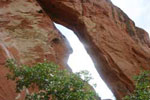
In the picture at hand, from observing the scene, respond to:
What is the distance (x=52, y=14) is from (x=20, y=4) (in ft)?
10.2

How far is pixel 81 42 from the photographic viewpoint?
2147 centimetres

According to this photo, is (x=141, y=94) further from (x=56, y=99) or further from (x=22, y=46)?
(x=22, y=46)

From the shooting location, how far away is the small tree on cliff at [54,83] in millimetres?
10145

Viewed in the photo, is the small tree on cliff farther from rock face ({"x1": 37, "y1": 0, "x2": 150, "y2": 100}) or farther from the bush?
rock face ({"x1": 37, "y1": 0, "x2": 150, "y2": 100})

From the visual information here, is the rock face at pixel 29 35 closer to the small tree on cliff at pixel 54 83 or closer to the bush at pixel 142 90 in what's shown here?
the small tree on cliff at pixel 54 83

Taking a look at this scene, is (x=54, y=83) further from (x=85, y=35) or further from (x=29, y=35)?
(x=85, y=35)

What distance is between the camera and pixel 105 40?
20609 mm

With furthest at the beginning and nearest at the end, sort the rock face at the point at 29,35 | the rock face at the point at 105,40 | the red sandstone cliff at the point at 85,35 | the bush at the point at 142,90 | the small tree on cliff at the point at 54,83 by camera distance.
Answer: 1. the rock face at the point at 105,40
2. the red sandstone cliff at the point at 85,35
3. the rock face at the point at 29,35
4. the bush at the point at 142,90
5. the small tree on cliff at the point at 54,83

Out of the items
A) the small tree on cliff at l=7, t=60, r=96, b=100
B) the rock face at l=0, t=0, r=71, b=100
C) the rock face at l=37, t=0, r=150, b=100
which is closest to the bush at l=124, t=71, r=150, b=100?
the small tree on cliff at l=7, t=60, r=96, b=100

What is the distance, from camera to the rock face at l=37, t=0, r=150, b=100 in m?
20.2

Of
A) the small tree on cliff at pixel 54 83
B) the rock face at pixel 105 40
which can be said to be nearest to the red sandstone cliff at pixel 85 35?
the rock face at pixel 105 40

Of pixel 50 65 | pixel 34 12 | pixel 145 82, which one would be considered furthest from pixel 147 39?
pixel 50 65

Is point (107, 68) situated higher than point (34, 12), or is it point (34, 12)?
point (34, 12)

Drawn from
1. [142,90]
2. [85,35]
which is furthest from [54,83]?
[85,35]
